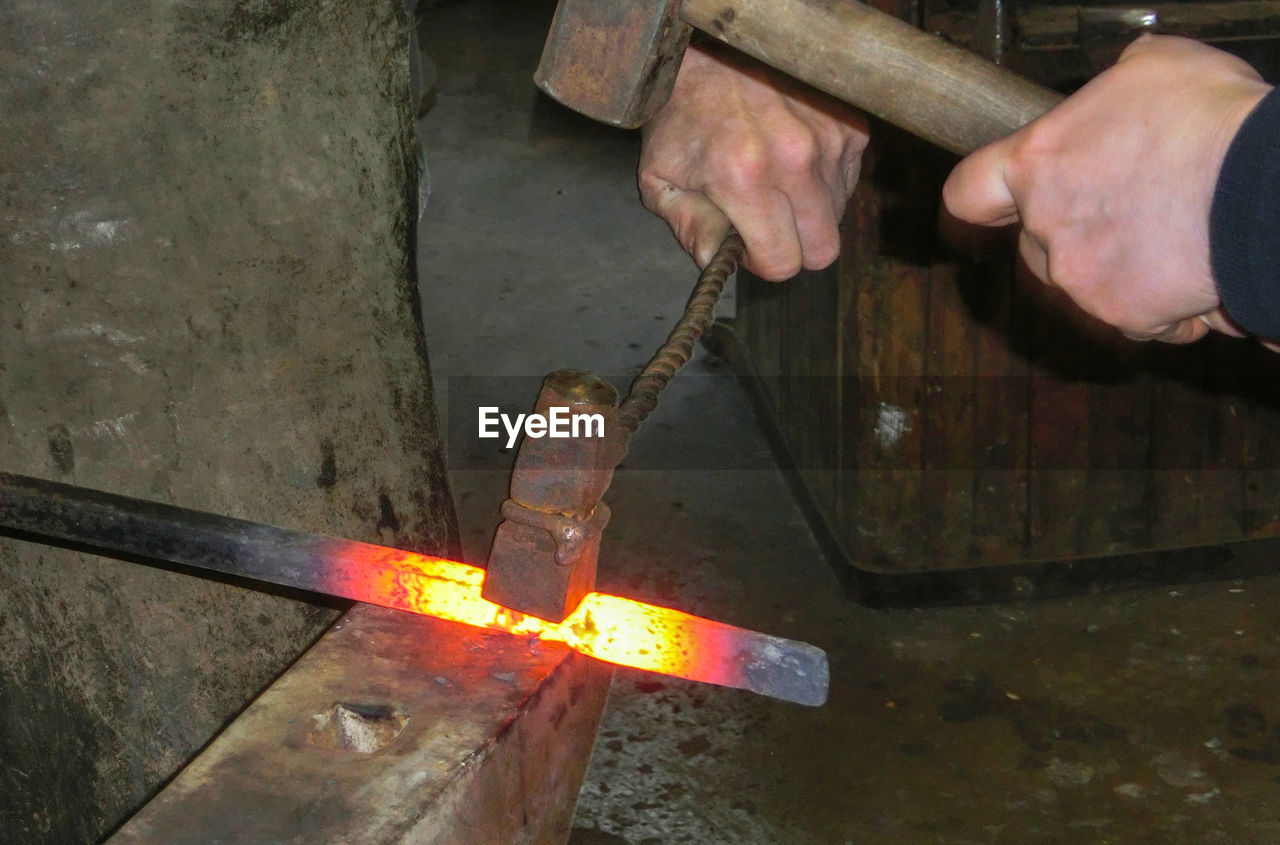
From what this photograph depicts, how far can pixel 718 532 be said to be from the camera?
3279 mm

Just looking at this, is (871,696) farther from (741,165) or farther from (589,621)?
(589,621)

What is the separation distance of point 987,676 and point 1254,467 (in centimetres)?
75

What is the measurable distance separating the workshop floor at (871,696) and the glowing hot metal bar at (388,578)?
1.31 metres

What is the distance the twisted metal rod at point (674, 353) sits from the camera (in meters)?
1.11

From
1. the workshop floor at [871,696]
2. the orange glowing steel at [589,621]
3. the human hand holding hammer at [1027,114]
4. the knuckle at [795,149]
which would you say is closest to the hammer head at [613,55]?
the human hand holding hammer at [1027,114]

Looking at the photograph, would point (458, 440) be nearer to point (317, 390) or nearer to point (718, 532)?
point (718, 532)

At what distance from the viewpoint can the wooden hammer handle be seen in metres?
1.14

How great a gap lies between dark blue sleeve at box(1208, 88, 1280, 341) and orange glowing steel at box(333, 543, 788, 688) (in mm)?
452

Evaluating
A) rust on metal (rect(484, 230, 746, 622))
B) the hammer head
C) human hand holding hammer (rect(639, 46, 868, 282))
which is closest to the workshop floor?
human hand holding hammer (rect(639, 46, 868, 282))

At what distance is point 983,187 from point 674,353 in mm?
293

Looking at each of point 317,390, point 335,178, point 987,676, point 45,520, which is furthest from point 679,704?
point 45,520

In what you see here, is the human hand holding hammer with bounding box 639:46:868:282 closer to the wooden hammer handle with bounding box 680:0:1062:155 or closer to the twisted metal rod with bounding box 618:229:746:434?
the twisted metal rod with bounding box 618:229:746:434

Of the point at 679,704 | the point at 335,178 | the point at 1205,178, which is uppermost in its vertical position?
the point at 1205,178

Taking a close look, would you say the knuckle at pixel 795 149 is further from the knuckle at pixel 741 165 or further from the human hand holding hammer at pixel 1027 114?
the human hand holding hammer at pixel 1027 114
